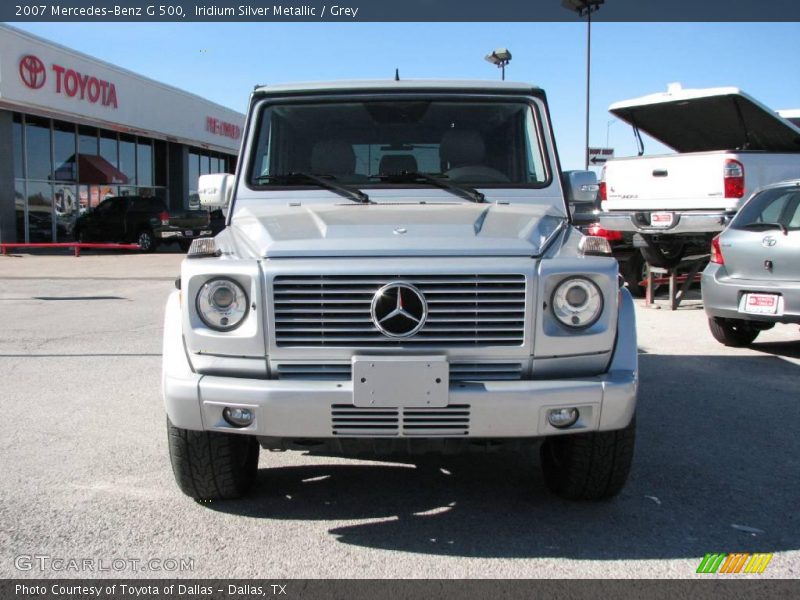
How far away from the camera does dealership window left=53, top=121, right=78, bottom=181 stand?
2453 centimetres

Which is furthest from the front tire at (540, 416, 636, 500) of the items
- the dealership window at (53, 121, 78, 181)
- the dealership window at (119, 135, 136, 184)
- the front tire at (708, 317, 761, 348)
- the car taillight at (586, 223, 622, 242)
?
the dealership window at (119, 135, 136, 184)

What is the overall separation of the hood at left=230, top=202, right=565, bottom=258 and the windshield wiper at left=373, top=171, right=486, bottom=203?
0.15 metres

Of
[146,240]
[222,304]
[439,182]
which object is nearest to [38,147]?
[146,240]

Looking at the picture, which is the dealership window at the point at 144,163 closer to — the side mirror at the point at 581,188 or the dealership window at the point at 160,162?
the dealership window at the point at 160,162

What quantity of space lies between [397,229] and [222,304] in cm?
82

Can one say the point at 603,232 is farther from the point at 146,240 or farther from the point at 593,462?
the point at 146,240

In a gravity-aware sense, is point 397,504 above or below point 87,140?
below

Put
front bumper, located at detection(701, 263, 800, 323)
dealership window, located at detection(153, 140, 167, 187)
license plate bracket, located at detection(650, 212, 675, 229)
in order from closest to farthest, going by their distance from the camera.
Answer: front bumper, located at detection(701, 263, 800, 323), license plate bracket, located at detection(650, 212, 675, 229), dealership window, located at detection(153, 140, 167, 187)

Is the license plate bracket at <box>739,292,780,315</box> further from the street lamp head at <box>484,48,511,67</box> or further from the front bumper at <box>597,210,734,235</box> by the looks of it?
the street lamp head at <box>484,48,511,67</box>

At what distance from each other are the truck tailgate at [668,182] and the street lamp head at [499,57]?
15483 mm

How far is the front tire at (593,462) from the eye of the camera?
11.4ft

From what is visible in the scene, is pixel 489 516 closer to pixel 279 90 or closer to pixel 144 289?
pixel 279 90

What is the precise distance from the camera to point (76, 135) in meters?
25.5
